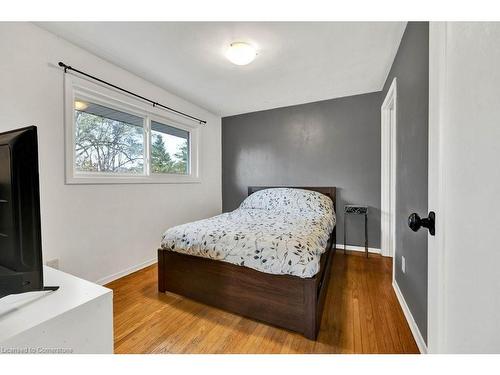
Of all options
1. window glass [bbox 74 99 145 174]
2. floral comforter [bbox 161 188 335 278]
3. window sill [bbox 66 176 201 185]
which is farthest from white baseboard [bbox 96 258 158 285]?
window glass [bbox 74 99 145 174]

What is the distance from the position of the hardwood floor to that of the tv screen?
0.97m

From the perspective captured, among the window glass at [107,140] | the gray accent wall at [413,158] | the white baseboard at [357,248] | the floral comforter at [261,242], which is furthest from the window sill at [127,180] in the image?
the gray accent wall at [413,158]

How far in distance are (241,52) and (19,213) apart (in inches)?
70.7

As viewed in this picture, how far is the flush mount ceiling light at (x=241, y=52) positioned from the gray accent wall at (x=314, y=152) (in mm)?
1711

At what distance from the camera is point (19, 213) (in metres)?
0.61

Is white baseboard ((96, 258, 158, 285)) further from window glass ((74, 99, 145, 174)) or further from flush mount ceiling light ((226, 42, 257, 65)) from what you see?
flush mount ceiling light ((226, 42, 257, 65))

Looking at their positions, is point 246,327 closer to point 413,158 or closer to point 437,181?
point 437,181

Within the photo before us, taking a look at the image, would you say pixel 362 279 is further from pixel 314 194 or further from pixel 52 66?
pixel 52 66

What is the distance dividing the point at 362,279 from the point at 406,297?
591mm

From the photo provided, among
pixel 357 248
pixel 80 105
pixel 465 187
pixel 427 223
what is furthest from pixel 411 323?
pixel 80 105

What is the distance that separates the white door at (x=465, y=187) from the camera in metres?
0.41

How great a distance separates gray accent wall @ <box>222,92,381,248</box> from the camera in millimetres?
3014

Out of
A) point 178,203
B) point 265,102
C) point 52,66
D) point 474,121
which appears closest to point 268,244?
point 474,121

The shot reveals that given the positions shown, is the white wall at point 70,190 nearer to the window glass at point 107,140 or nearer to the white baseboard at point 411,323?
the window glass at point 107,140
